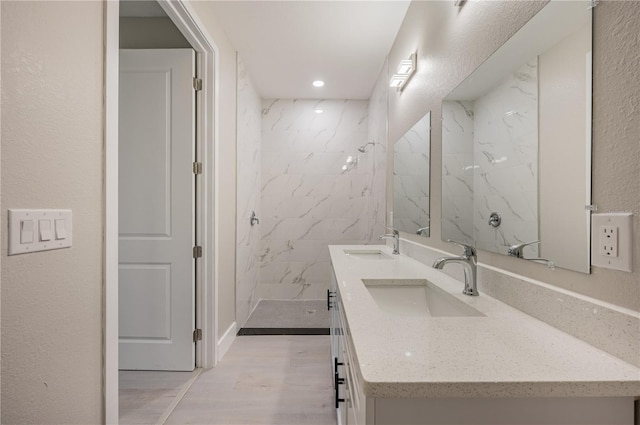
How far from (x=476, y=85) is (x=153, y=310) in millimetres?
2397

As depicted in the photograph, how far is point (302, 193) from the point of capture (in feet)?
14.0

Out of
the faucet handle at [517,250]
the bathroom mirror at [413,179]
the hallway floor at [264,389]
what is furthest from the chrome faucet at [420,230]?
the hallway floor at [264,389]

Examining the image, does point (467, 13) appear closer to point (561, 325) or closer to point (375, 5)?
point (375, 5)

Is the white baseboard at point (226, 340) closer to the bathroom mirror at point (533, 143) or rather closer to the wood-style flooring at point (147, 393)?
the wood-style flooring at point (147, 393)

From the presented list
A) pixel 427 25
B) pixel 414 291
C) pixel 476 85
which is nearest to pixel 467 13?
pixel 476 85

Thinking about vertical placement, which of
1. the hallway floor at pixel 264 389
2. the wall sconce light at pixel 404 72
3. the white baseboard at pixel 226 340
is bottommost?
the hallway floor at pixel 264 389

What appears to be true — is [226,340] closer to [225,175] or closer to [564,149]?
[225,175]

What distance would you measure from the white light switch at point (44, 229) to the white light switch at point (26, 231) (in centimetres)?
3

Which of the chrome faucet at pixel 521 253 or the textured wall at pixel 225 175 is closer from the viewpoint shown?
the chrome faucet at pixel 521 253

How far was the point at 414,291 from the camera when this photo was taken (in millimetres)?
1431

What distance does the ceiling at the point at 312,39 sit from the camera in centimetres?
238

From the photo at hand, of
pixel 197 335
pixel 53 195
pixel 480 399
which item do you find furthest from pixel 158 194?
pixel 480 399

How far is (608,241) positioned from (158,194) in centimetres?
238

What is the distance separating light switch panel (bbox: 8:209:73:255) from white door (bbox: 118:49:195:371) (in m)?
1.34
